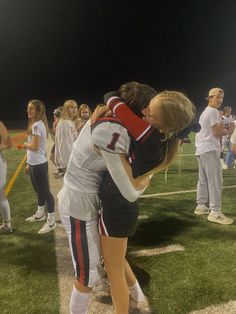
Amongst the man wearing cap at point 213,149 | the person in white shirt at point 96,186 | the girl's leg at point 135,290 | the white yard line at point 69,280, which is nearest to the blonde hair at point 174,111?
the person in white shirt at point 96,186

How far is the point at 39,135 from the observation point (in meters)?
5.10

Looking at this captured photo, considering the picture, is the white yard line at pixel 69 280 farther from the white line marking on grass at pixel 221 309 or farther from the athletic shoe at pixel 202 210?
the athletic shoe at pixel 202 210

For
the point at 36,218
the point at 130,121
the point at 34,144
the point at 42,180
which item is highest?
the point at 130,121

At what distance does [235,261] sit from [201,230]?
39.7 inches

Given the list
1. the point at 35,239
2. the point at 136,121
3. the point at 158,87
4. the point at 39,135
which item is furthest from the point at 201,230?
the point at 158,87

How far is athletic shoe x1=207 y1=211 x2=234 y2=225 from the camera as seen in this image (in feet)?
17.5

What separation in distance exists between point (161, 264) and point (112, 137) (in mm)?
2467

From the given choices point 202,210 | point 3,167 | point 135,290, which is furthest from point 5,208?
point 202,210

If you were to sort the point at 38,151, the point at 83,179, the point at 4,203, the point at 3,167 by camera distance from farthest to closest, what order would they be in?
the point at 38,151, the point at 4,203, the point at 3,167, the point at 83,179

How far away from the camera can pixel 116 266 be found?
252 cm

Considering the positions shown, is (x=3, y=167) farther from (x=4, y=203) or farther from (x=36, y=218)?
(x=36, y=218)

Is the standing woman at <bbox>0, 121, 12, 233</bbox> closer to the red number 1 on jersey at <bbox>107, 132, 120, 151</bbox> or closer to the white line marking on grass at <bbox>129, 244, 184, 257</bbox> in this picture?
the white line marking on grass at <bbox>129, 244, 184, 257</bbox>

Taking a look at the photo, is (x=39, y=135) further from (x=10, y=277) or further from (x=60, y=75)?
(x=60, y=75)

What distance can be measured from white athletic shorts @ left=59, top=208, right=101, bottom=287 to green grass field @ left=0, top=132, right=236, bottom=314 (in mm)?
1002
